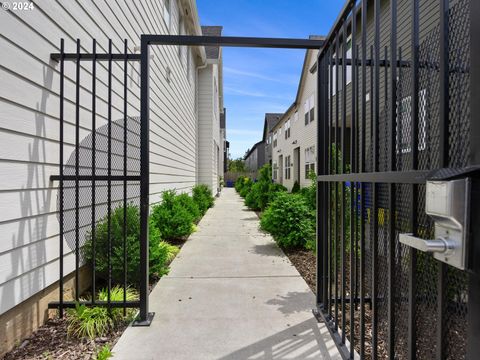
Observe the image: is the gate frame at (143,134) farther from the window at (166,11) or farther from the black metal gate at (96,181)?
the window at (166,11)

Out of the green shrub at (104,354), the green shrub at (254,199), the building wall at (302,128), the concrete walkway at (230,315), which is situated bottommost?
the concrete walkway at (230,315)

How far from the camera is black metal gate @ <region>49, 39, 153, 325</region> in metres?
2.79

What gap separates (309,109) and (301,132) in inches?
68.2

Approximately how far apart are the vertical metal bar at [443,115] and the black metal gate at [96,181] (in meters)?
2.32

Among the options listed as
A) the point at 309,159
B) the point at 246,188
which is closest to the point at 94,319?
the point at 309,159

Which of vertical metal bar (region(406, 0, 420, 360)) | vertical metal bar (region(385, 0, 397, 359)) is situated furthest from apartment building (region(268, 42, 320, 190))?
vertical metal bar (region(406, 0, 420, 360))

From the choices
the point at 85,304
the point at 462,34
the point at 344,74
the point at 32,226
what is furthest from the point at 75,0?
the point at 462,34

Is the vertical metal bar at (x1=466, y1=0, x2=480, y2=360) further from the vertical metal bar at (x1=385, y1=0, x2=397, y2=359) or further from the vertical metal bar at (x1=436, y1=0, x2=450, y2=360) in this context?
the vertical metal bar at (x1=385, y1=0, x2=397, y2=359)

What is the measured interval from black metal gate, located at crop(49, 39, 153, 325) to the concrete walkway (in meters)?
0.32

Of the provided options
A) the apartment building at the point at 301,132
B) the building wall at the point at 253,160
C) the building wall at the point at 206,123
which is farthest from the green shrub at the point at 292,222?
the building wall at the point at 253,160

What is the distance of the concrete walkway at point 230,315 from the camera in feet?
7.89

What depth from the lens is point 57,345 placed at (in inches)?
95.1

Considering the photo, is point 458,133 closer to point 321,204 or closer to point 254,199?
point 321,204

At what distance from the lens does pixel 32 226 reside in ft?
8.40
